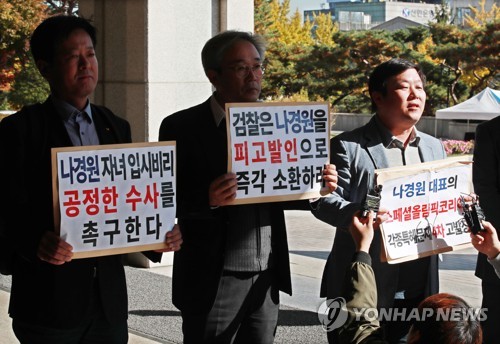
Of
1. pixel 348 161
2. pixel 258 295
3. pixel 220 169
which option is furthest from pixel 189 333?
pixel 348 161

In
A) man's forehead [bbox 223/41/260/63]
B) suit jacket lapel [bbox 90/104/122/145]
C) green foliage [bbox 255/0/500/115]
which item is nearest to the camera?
suit jacket lapel [bbox 90/104/122/145]

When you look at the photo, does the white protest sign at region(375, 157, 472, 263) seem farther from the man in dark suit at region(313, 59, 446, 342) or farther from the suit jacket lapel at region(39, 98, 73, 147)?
the suit jacket lapel at region(39, 98, 73, 147)

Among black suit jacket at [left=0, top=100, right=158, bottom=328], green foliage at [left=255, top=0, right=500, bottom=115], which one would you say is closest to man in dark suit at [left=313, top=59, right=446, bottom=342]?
black suit jacket at [left=0, top=100, right=158, bottom=328]

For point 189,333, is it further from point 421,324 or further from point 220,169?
point 421,324

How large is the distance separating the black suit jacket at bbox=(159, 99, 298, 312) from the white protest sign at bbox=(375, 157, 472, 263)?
0.47m

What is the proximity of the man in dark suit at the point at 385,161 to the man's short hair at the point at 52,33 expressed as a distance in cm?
132

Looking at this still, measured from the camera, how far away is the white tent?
27547 millimetres

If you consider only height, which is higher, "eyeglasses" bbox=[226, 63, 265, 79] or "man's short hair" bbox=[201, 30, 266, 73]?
"man's short hair" bbox=[201, 30, 266, 73]

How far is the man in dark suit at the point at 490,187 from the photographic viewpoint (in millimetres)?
4156

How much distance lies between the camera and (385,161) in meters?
4.02

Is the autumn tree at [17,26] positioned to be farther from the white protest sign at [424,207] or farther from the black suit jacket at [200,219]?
the white protest sign at [424,207]

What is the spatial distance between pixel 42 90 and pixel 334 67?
480 inches

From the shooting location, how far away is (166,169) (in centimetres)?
354
